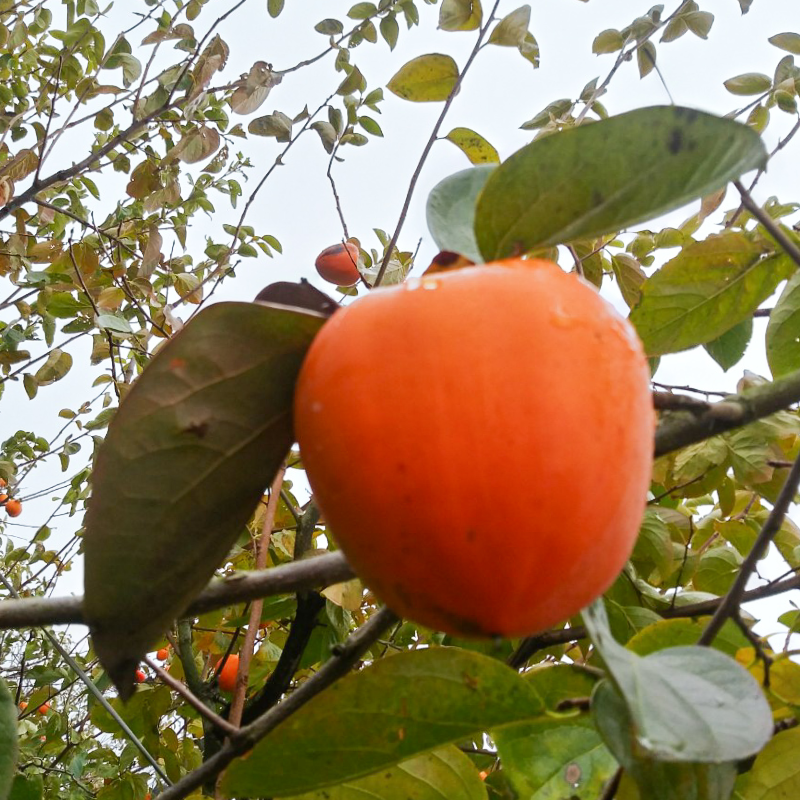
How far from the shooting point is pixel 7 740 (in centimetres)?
78

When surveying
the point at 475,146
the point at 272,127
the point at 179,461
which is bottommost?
the point at 179,461

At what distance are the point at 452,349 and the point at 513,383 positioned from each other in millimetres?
40

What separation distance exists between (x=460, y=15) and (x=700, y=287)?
979 mm

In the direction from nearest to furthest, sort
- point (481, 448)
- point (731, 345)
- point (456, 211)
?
point (481, 448), point (456, 211), point (731, 345)

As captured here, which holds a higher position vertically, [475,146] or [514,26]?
[514,26]

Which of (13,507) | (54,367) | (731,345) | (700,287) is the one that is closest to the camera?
(700,287)

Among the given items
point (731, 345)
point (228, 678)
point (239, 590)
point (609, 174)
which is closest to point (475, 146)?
point (731, 345)

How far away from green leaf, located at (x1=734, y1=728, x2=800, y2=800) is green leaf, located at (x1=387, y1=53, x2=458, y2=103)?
1224 mm

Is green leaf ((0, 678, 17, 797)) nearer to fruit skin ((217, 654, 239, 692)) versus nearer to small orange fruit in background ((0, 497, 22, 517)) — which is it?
fruit skin ((217, 654, 239, 692))

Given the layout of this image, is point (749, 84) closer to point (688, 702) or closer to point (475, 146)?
point (475, 146)

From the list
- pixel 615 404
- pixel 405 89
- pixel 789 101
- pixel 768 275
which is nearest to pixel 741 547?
pixel 768 275

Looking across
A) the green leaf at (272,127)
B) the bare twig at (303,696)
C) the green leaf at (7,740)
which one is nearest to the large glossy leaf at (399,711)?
the bare twig at (303,696)

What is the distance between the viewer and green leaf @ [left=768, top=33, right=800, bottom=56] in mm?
1811

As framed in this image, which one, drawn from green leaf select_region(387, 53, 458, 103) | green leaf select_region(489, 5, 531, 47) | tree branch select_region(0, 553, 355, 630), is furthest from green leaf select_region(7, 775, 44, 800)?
green leaf select_region(489, 5, 531, 47)
